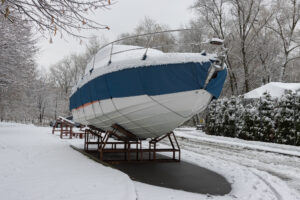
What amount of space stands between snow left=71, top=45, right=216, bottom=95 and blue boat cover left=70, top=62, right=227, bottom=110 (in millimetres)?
90

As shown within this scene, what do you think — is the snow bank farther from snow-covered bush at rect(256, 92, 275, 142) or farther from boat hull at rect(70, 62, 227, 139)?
snow-covered bush at rect(256, 92, 275, 142)

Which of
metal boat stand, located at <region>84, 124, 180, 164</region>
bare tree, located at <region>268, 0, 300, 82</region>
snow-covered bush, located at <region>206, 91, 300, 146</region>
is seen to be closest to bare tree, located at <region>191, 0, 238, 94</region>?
bare tree, located at <region>268, 0, 300, 82</region>

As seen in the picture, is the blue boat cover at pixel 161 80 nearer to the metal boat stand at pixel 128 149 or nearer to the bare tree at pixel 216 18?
the metal boat stand at pixel 128 149

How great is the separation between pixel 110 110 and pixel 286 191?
4152 mm

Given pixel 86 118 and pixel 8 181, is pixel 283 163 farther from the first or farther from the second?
pixel 8 181

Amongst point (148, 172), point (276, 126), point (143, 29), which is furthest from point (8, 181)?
point (143, 29)

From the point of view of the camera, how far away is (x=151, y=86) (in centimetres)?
585

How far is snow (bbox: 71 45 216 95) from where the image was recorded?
221 inches

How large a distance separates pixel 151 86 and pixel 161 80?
0.27m

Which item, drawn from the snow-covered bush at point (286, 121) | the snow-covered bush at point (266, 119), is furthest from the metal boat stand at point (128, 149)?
the snow-covered bush at point (266, 119)

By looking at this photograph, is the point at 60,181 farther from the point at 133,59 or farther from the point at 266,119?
the point at 266,119

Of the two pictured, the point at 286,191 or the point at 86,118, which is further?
the point at 86,118

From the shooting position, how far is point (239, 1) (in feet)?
85.1

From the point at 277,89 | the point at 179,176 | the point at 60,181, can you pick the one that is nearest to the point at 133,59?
the point at 179,176
